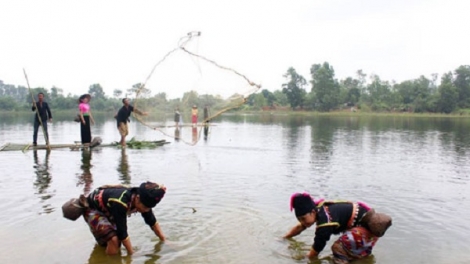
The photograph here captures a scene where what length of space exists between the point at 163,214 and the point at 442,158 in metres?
10.4

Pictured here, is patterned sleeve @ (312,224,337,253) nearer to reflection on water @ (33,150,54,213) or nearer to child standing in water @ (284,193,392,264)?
child standing in water @ (284,193,392,264)

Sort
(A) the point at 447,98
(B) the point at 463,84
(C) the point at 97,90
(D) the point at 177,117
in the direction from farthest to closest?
(C) the point at 97,90
(B) the point at 463,84
(A) the point at 447,98
(D) the point at 177,117

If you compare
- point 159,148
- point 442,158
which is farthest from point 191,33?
point 442,158

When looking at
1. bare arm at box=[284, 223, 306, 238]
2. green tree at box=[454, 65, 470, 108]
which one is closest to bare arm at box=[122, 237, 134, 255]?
bare arm at box=[284, 223, 306, 238]

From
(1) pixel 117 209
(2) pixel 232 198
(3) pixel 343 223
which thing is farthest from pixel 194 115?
(3) pixel 343 223

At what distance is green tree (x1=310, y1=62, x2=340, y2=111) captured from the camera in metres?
77.2

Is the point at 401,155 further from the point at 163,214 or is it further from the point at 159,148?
the point at 163,214

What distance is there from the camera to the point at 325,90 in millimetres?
78375

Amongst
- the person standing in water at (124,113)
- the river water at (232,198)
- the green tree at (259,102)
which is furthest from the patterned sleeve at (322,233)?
the green tree at (259,102)

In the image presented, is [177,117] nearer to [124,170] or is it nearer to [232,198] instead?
[124,170]

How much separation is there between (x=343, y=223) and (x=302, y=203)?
2.10 feet

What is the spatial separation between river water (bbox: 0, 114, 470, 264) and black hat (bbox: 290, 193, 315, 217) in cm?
82

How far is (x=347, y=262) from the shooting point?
17.0 feet

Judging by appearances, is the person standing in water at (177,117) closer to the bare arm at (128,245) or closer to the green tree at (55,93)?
the bare arm at (128,245)
